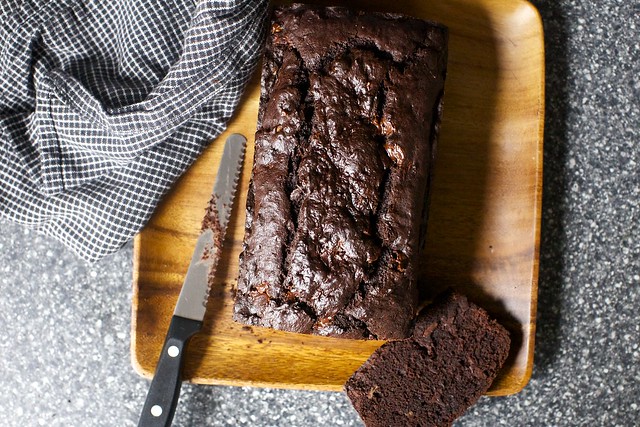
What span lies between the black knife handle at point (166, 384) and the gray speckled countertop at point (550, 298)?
0.26 meters

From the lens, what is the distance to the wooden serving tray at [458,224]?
84.5 inches

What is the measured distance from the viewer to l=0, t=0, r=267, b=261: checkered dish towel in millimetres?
1963

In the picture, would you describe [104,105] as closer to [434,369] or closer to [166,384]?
[166,384]

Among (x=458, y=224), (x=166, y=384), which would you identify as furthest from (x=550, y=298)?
(x=166, y=384)

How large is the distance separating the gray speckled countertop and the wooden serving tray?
0.62ft

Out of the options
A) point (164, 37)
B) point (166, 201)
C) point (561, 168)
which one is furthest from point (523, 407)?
point (164, 37)

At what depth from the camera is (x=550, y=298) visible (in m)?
2.32

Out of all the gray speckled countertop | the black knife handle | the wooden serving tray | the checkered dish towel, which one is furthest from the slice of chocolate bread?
the checkered dish towel

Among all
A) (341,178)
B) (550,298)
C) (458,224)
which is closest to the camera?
(341,178)

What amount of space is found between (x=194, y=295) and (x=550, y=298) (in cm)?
141

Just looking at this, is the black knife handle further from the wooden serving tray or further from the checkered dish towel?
the checkered dish towel

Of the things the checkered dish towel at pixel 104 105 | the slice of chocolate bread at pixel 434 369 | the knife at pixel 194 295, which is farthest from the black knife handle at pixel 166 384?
the slice of chocolate bread at pixel 434 369

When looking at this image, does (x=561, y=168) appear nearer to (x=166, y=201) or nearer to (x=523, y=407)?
(x=523, y=407)

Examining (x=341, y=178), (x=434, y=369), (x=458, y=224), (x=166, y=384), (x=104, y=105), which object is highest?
(x=341, y=178)
